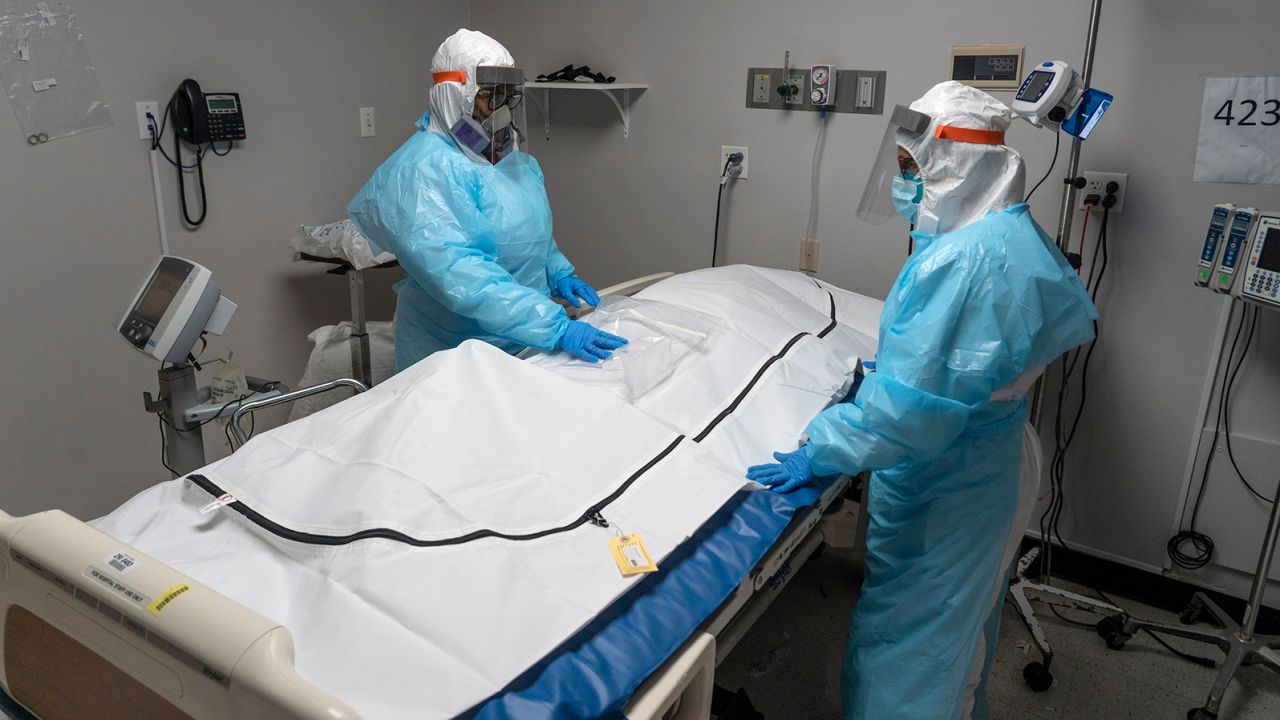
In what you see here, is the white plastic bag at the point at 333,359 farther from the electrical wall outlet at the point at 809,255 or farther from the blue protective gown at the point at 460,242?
the electrical wall outlet at the point at 809,255

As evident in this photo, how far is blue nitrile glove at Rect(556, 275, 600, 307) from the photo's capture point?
2633mm

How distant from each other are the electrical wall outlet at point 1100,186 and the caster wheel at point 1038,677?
4.53 feet

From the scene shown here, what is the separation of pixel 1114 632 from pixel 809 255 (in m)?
1.57

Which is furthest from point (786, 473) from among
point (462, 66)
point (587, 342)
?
point (462, 66)

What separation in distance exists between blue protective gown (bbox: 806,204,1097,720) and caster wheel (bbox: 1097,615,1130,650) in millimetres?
968

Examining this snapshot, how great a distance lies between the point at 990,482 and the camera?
172 cm

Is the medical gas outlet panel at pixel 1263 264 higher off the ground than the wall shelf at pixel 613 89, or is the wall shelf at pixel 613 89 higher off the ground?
the wall shelf at pixel 613 89

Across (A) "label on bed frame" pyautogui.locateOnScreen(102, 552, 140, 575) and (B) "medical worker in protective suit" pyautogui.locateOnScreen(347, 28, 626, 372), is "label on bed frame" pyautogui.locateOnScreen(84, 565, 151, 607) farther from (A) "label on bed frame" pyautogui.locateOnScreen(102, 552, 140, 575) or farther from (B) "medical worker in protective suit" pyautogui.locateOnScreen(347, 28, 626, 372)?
(B) "medical worker in protective suit" pyautogui.locateOnScreen(347, 28, 626, 372)

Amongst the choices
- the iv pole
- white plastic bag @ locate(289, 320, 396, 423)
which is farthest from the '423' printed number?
white plastic bag @ locate(289, 320, 396, 423)

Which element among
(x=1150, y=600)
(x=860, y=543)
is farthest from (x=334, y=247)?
(x=1150, y=600)

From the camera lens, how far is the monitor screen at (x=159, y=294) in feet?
5.44

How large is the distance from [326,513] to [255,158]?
7.12 feet

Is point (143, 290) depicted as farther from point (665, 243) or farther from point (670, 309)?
point (665, 243)

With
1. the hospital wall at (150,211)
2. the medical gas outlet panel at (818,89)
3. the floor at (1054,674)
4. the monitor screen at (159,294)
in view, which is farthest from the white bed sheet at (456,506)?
the hospital wall at (150,211)
